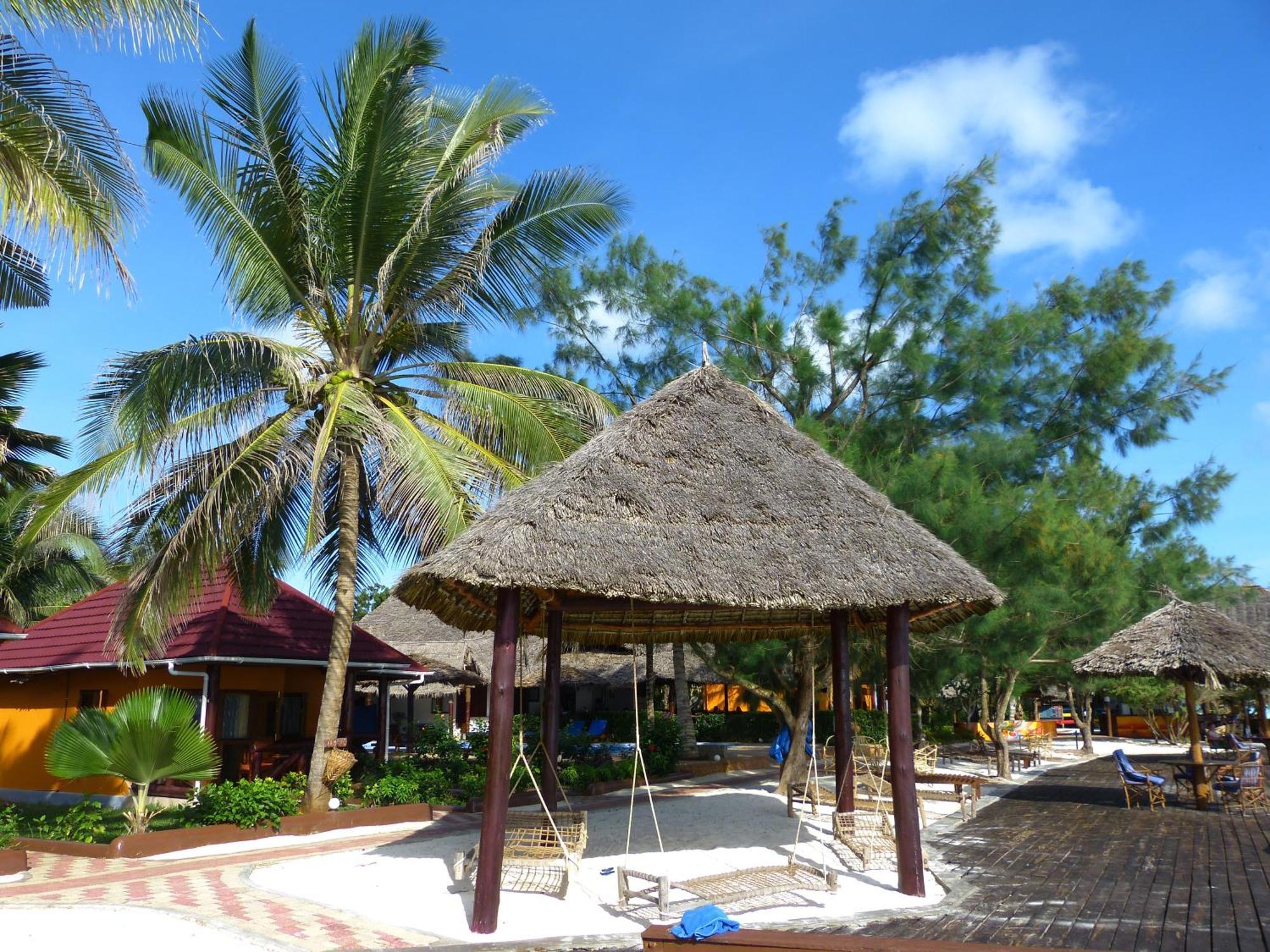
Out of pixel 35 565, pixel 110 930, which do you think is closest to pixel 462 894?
pixel 110 930

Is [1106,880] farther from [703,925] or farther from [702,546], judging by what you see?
[703,925]

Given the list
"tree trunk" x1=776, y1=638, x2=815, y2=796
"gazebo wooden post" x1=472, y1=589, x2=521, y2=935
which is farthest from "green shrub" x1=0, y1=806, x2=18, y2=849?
"tree trunk" x1=776, y1=638, x2=815, y2=796

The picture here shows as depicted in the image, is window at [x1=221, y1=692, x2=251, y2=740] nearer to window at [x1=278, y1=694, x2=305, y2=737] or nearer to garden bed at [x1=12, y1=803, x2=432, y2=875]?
window at [x1=278, y1=694, x2=305, y2=737]

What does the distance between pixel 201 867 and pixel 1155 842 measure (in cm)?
1024

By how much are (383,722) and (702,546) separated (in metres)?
10.6

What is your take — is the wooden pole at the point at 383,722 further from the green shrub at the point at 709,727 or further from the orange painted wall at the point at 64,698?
the green shrub at the point at 709,727

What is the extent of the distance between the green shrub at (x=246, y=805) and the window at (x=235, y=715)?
3.25 m

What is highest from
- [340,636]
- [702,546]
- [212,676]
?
[702,546]

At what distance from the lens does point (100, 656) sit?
1494 cm

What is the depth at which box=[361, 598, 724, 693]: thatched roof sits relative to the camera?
23172mm

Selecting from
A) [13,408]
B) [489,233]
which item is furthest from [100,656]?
[489,233]

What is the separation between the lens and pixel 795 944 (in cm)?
502

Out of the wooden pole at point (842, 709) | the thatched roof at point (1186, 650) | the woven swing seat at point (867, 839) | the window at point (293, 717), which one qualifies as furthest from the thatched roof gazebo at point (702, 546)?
the window at point (293, 717)

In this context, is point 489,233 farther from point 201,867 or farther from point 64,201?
point 201,867
